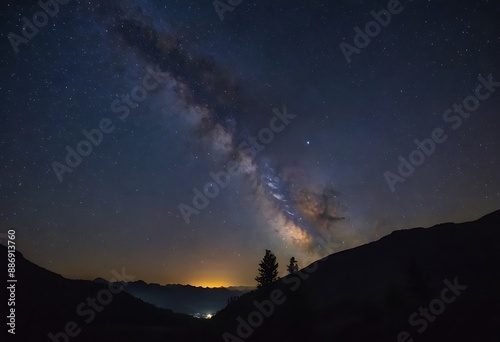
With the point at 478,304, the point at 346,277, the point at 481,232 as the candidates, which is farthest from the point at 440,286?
the point at 481,232

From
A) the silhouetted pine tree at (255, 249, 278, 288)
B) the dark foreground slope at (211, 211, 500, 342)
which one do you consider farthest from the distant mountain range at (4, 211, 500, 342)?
the silhouetted pine tree at (255, 249, 278, 288)

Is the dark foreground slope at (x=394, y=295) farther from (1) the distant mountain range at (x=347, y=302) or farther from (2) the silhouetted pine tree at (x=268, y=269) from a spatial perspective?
(2) the silhouetted pine tree at (x=268, y=269)

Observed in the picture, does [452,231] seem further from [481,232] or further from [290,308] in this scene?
[290,308]

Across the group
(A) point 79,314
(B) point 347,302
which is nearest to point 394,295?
(B) point 347,302

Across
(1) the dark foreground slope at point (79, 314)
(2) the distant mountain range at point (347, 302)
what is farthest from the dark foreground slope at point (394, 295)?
(1) the dark foreground slope at point (79, 314)

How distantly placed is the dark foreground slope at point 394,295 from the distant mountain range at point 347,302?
0.09 meters

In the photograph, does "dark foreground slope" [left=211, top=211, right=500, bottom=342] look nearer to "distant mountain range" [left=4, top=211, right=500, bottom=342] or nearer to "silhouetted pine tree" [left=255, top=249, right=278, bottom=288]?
"distant mountain range" [left=4, top=211, right=500, bottom=342]

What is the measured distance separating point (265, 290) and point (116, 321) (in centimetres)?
1829

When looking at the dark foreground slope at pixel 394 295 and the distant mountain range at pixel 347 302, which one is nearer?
the dark foreground slope at pixel 394 295

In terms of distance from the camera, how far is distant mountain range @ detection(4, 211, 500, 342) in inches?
800

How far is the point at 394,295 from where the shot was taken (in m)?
25.1

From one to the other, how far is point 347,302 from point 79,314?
97.7ft

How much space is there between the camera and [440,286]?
26.2m

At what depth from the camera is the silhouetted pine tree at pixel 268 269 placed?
5919cm
